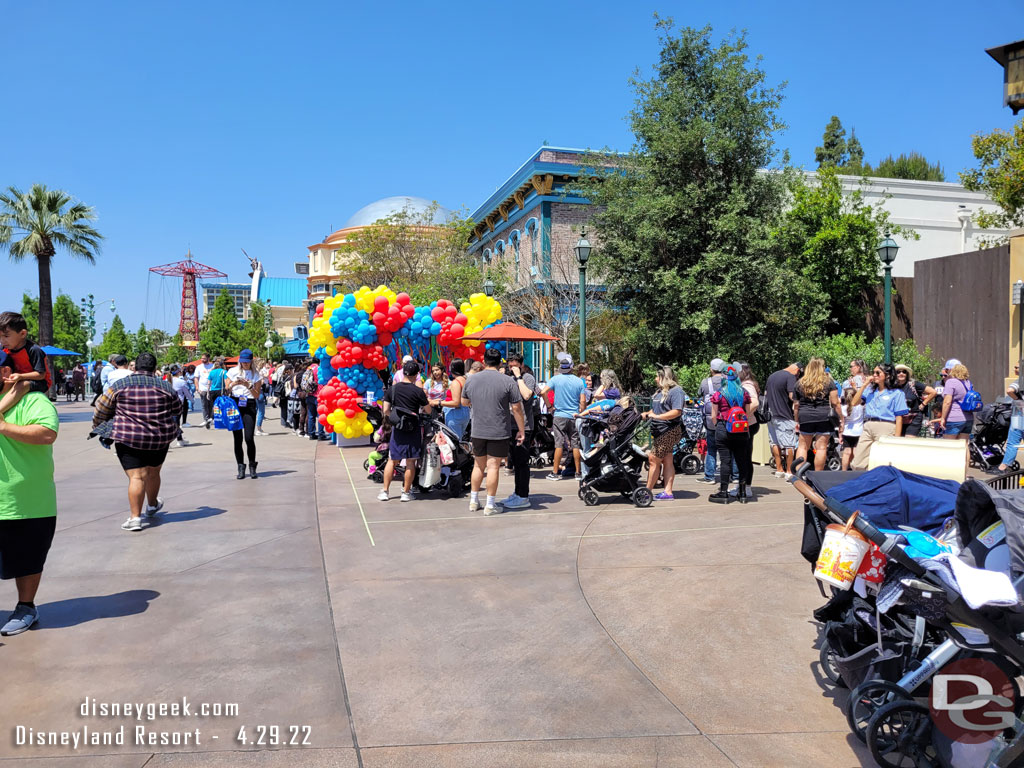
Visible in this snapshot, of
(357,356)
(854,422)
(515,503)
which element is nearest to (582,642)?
(515,503)

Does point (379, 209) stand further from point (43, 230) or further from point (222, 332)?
point (43, 230)

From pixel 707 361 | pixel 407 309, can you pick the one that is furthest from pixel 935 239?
pixel 407 309

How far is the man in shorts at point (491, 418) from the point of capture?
8.39 m

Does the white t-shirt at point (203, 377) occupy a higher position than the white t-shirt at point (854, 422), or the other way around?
the white t-shirt at point (203, 377)

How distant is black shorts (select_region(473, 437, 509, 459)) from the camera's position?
840 cm

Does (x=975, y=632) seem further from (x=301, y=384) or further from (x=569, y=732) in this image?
(x=301, y=384)

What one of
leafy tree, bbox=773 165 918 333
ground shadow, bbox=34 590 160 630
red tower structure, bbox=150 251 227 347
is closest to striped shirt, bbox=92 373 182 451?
ground shadow, bbox=34 590 160 630

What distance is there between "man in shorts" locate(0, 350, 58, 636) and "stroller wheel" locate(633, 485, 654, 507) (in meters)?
6.13

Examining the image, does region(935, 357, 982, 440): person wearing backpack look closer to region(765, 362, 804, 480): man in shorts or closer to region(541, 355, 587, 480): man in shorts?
region(765, 362, 804, 480): man in shorts

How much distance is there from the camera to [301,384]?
18172 mm

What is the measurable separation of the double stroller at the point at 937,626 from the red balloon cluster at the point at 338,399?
12.1m

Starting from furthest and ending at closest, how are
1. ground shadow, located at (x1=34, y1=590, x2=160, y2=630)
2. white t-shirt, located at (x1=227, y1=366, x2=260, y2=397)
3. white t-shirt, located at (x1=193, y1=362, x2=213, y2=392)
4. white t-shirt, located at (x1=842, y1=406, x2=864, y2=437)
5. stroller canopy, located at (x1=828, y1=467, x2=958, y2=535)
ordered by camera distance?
white t-shirt, located at (x1=193, y1=362, x2=213, y2=392) < white t-shirt, located at (x1=227, y1=366, x2=260, y2=397) < white t-shirt, located at (x1=842, y1=406, x2=864, y2=437) < ground shadow, located at (x1=34, y1=590, x2=160, y2=630) < stroller canopy, located at (x1=828, y1=467, x2=958, y2=535)

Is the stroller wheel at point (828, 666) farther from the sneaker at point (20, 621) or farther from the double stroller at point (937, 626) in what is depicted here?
the sneaker at point (20, 621)

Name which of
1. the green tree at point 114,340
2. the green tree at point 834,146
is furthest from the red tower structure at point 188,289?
the green tree at point 834,146
